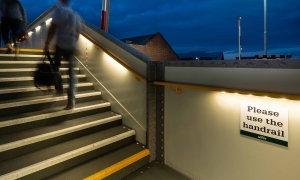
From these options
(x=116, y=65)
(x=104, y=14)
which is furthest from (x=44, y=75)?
(x=104, y=14)

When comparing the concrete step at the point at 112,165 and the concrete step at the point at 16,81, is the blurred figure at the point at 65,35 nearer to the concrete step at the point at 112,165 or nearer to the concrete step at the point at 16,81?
the concrete step at the point at 16,81

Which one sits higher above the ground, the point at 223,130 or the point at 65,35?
the point at 65,35

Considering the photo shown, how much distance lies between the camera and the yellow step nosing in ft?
6.85

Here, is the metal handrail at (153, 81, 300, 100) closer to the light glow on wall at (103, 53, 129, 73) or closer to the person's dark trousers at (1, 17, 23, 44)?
the light glow on wall at (103, 53, 129, 73)

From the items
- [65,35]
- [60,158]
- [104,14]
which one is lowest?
[60,158]

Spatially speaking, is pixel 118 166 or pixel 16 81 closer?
pixel 118 166

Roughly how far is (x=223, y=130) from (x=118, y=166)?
4.24 feet

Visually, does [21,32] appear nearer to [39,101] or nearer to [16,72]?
[16,72]

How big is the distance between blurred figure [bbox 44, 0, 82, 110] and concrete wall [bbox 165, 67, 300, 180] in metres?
1.45

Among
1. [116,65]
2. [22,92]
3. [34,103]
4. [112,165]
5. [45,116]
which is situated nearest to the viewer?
[112,165]

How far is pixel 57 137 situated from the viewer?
235 centimetres

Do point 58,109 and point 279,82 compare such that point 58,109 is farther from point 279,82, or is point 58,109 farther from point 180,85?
point 279,82

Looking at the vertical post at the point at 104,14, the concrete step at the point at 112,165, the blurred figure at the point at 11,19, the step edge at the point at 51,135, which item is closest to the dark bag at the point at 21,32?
the blurred figure at the point at 11,19

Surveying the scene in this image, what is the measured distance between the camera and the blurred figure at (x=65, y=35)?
2713mm
